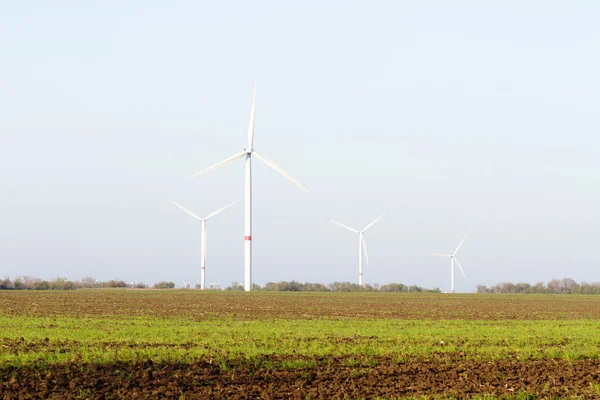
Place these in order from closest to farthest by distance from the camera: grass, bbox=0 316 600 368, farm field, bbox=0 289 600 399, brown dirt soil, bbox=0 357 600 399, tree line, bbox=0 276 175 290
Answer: brown dirt soil, bbox=0 357 600 399, farm field, bbox=0 289 600 399, grass, bbox=0 316 600 368, tree line, bbox=0 276 175 290

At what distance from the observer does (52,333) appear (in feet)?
109

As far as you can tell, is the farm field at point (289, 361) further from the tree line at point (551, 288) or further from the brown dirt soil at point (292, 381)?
the tree line at point (551, 288)

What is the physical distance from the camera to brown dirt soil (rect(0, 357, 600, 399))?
1980 centimetres

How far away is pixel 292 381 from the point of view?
2164cm

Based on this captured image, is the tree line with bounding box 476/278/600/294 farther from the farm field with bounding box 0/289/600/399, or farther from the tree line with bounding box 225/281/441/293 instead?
the farm field with bounding box 0/289/600/399

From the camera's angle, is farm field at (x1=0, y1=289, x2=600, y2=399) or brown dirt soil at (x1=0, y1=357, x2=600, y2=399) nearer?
brown dirt soil at (x1=0, y1=357, x2=600, y2=399)

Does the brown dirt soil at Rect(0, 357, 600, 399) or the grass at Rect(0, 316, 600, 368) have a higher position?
the grass at Rect(0, 316, 600, 368)

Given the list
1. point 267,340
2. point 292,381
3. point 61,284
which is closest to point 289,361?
point 292,381

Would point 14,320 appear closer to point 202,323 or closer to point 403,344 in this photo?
point 202,323

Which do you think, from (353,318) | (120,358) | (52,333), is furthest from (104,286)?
(120,358)

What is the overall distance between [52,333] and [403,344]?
12943 mm

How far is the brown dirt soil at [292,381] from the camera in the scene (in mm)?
19797

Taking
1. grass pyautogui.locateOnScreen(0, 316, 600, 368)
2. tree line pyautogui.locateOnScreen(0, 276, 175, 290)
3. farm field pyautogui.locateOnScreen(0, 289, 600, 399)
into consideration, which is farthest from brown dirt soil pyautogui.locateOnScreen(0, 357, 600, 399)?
tree line pyautogui.locateOnScreen(0, 276, 175, 290)

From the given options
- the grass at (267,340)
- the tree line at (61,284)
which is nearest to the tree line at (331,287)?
the tree line at (61,284)
